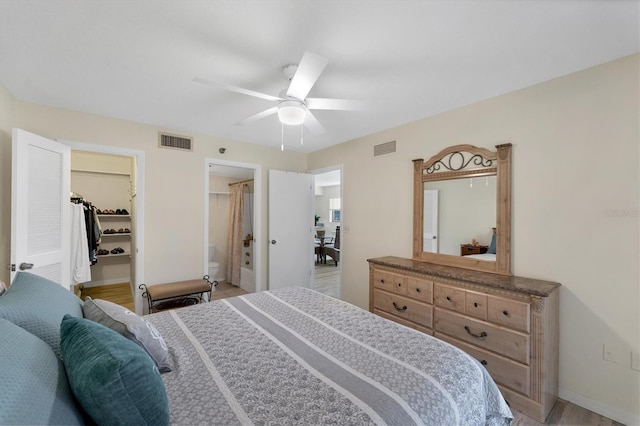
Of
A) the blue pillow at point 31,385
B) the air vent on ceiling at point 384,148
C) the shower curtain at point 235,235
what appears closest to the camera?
the blue pillow at point 31,385

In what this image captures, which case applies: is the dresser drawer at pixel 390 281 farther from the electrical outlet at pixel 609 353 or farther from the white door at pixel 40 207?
the white door at pixel 40 207

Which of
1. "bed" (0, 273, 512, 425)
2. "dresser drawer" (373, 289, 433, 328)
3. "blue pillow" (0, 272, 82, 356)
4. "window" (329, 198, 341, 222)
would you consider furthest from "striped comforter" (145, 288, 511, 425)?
"window" (329, 198, 341, 222)

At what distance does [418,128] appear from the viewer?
10.5ft

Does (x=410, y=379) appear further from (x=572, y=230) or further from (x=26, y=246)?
(x=26, y=246)

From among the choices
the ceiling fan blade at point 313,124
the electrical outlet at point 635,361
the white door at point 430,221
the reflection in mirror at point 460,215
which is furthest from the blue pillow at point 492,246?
the ceiling fan blade at point 313,124

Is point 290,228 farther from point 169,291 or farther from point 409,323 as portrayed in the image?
point 409,323

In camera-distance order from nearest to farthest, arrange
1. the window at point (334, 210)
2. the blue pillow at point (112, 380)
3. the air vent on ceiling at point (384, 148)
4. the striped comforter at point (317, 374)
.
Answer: the blue pillow at point (112, 380)
the striped comforter at point (317, 374)
the air vent on ceiling at point (384, 148)
the window at point (334, 210)

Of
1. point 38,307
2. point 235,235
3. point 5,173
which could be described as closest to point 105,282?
point 235,235

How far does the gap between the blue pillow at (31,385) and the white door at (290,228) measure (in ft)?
11.2

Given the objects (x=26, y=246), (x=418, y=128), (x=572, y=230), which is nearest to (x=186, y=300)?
(x=26, y=246)

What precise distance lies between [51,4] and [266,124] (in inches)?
81.3

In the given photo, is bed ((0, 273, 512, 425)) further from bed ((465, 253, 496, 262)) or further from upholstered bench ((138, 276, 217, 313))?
upholstered bench ((138, 276, 217, 313))

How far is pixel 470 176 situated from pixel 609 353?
5.41ft

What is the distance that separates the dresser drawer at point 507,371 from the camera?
1.99 metres
